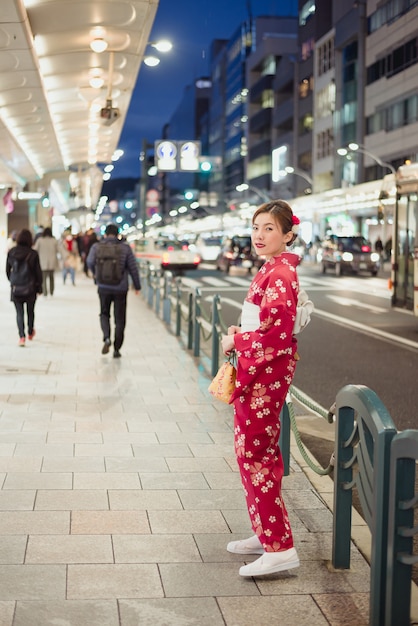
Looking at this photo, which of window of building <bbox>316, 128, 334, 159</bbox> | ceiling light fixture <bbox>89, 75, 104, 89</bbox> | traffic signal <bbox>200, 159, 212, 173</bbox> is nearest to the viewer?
ceiling light fixture <bbox>89, 75, 104, 89</bbox>

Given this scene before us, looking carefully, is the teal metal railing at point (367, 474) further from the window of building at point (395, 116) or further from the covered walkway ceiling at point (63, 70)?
the window of building at point (395, 116)

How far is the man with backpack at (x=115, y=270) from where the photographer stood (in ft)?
41.4

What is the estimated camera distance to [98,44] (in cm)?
1579

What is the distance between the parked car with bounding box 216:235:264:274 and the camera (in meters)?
43.5

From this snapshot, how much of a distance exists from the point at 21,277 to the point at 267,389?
9.87 metres

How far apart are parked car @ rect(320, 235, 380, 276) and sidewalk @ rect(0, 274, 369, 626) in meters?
32.0

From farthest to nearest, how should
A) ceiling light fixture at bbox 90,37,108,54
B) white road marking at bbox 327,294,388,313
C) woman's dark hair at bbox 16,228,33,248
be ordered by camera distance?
white road marking at bbox 327,294,388,313
ceiling light fixture at bbox 90,37,108,54
woman's dark hair at bbox 16,228,33,248

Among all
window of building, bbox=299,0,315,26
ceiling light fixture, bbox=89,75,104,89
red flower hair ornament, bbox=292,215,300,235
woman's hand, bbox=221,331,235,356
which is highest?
window of building, bbox=299,0,315,26

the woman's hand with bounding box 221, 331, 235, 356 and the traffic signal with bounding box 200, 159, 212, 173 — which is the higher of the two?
the traffic signal with bounding box 200, 159, 212, 173

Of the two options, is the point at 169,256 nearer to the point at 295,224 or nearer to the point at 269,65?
the point at 295,224

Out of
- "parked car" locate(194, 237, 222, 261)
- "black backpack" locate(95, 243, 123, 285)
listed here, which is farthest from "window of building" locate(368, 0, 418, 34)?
"black backpack" locate(95, 243, 123, 285)

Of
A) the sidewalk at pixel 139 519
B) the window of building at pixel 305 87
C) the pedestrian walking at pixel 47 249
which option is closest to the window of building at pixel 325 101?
the window of building at pixel 305 87

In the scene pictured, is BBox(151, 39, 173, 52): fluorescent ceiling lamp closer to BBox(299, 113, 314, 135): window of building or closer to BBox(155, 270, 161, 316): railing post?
BBox(155, 270, 161, 316): railing post

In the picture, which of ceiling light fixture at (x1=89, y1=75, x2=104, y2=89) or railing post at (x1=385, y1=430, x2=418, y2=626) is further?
ceiling light fixture at (x1=89, y1=75, x2=104, y2=89)
